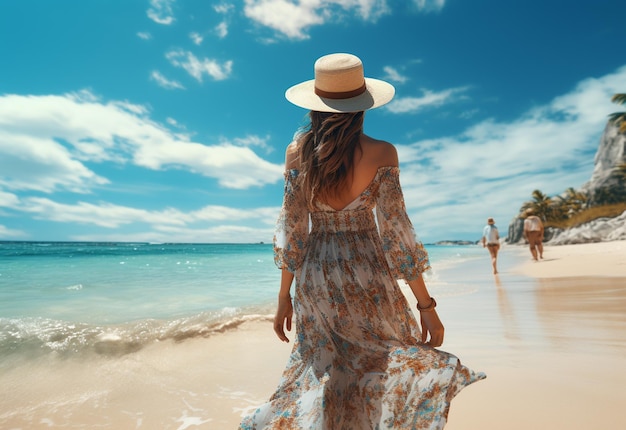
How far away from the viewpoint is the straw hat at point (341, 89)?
199 centimetres

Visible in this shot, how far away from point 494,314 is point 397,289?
196 inches

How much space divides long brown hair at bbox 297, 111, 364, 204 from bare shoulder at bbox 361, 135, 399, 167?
0.05 m

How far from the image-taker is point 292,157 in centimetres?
210

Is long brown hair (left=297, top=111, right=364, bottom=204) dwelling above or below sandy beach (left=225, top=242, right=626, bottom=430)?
above

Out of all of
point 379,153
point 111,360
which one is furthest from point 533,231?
point 379,153

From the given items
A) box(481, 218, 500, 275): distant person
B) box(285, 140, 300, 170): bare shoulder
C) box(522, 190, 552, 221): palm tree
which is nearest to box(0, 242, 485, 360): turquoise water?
box(481, 218, 500, 275): distant person

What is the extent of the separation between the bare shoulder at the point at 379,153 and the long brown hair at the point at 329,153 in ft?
0.16

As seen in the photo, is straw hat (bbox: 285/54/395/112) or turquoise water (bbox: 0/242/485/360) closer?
straw hat (bbox: 285/54/395/112)

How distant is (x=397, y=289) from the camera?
1973mm

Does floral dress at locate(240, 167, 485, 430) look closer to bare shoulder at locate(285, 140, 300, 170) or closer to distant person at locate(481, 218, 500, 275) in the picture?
bare shoulder at locate(285, 140, 300, 170)

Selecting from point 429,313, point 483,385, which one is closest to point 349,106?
point 429,313

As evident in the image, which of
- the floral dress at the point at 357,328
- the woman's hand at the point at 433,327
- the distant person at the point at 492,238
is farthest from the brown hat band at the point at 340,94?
the distant person at the point at 492,238

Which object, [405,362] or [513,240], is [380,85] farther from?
[513,240]

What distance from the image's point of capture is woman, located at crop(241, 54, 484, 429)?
1742 mm
